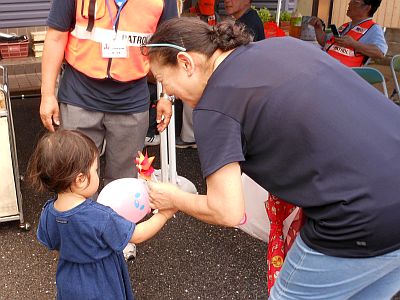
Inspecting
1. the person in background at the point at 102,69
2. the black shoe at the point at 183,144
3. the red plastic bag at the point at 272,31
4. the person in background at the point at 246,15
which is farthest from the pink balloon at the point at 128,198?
the red plastic bag at the point at 272,31

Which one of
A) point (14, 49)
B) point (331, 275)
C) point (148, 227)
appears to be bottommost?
point (14, 49)

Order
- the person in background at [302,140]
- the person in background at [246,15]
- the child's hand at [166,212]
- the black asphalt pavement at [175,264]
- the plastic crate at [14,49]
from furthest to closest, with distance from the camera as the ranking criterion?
the plastic crate at [14,49]
the person in background at [246,15]
the black asphalt pavement at [175,264]
the child's hand at [166,212]
the person in background at [302,140]

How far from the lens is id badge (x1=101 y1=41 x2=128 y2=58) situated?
2.39m

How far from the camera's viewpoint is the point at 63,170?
1787 millimetres

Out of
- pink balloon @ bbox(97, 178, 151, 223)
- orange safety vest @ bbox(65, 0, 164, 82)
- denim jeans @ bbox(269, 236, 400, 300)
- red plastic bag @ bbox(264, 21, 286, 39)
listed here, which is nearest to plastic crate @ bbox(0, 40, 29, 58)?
red plastic bag @ bbox(264, 21, 286, 39)

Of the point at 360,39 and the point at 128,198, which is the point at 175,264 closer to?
the point at 128,198

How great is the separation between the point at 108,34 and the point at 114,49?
0.07m

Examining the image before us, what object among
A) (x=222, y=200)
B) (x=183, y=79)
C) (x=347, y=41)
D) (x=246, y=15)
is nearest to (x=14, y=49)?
(x=246, y=15)

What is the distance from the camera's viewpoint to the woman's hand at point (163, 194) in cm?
178

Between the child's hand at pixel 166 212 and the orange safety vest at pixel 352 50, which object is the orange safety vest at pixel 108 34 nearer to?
the child's hand at pixel 166 212

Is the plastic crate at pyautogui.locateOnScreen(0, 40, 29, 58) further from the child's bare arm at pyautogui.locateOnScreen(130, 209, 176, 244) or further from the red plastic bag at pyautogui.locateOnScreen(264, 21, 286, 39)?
the child's bare arm at pyautogui.locateOnScreen(130, 209, 176, 244)

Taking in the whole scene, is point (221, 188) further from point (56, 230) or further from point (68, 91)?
point (68, 91)

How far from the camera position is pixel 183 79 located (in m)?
1.56

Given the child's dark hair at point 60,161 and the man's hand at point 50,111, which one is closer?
the child's dark hair at point 60,161
